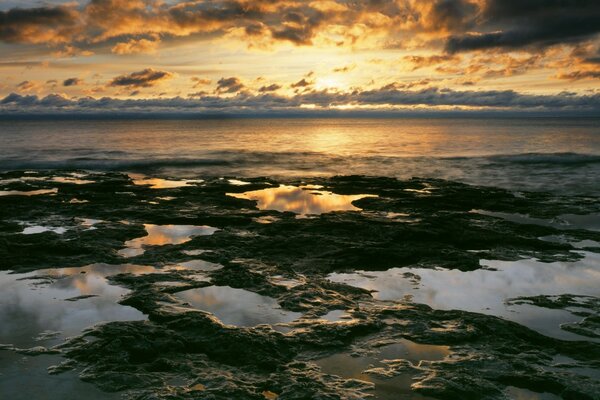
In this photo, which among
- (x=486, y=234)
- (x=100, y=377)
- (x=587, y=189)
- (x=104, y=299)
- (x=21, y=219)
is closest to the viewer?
(x=100, y=377)

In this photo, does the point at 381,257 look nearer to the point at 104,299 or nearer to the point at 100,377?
the point at 104,299

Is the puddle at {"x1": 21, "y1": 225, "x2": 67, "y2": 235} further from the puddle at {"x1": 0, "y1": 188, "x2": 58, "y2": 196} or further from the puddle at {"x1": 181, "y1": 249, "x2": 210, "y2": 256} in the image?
the puddle at {"x1": 0, "y1": 188, "x2": 58, "y2": 196}

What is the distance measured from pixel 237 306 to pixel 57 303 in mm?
3484

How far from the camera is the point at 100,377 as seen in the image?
6648 millimetres

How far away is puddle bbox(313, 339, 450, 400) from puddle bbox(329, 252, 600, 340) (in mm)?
1928

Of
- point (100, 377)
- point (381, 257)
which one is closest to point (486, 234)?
point (381, 257)

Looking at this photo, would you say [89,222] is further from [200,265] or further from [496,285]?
[496,285]

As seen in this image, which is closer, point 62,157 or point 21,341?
point 21,341

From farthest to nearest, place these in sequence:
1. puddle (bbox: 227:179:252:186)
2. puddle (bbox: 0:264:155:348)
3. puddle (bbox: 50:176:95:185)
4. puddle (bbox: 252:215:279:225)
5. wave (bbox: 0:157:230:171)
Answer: wave (bbox: 0:157:230:171) → puddle (bbox: 50:176:95:185) → puddle (bbox: 227:179:252:186) → puddle (bbox: 252:215:279:225) → puddle (bbox: 0:264:155:348)

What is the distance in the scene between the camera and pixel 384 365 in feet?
23.0

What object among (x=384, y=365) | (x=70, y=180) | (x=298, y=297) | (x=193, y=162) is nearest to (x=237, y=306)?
(x=298, y=297)

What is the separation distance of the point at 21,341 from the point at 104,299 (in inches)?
78.2

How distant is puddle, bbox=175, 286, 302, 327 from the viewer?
872cm

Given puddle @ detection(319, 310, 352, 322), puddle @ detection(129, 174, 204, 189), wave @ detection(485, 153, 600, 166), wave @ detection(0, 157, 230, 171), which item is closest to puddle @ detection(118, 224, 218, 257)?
puddle @ detection(319, 310, 352, 322)
